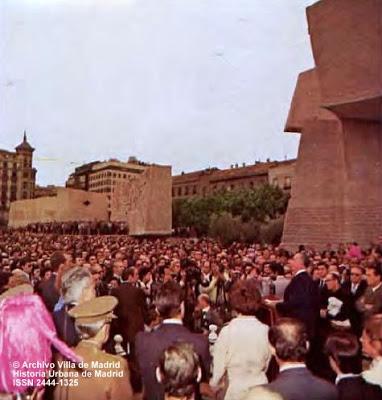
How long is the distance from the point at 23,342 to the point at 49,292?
2043mm

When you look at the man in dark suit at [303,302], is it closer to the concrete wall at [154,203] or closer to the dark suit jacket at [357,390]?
the dark suit jacket at [357,390]

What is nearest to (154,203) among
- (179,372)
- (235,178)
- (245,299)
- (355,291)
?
(355,291)

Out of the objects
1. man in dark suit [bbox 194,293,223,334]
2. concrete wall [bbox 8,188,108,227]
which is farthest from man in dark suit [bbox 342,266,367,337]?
concrete wall [bbox 8,188,108,227]

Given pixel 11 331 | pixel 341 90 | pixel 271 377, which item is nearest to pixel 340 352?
pixel 271 377

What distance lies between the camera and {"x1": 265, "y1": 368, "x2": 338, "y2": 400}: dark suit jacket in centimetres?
203

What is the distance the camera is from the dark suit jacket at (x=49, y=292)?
14.1ft

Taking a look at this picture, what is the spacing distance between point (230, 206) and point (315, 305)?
3024 centimetres

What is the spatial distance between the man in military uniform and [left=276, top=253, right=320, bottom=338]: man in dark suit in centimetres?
230

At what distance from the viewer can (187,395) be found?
5.96 feet

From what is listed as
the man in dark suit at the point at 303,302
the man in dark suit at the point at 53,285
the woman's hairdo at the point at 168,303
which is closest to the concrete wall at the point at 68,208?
the man in dark suit at the point at 53,285

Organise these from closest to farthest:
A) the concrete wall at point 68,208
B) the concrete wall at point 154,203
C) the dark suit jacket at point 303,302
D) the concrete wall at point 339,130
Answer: the dark suit jacket at point 303,302, the concrete wall at point 339,130, the concrete wall at point 154,203, the concrete wall at point 68,208

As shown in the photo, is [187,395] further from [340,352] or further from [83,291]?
[83,291]

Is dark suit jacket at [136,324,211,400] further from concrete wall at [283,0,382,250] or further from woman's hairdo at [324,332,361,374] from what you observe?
concrete wall at [283,0,382,250]

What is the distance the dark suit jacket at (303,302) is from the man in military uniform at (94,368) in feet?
7.55
